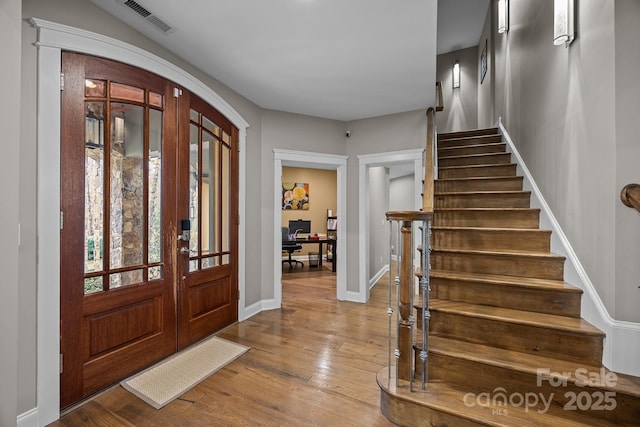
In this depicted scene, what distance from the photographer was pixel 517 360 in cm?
167

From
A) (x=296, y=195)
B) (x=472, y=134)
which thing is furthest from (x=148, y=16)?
(x=296, y=195)

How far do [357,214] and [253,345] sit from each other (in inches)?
87.6

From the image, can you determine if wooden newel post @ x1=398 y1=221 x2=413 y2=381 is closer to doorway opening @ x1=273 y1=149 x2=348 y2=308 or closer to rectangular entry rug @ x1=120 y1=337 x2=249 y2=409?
rectangular entry rug @ x1=120 y1=337 x2=249 y2=409

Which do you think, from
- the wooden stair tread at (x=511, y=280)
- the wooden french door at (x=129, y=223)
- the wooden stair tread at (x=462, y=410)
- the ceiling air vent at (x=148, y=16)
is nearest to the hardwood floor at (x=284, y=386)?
the wooden stair tread at (x=462, y=410)

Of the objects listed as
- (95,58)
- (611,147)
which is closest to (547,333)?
(611,147)

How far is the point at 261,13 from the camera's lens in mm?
2037

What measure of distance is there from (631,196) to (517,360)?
39.7 inches

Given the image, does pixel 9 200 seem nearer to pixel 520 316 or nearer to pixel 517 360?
pixel 517 360

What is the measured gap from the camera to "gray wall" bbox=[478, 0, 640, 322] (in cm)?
154

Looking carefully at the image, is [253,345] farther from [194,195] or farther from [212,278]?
[194,195]

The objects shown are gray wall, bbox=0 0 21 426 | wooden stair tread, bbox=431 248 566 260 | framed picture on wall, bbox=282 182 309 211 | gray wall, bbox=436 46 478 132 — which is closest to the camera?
gray wall, bbox=0 0 21 426

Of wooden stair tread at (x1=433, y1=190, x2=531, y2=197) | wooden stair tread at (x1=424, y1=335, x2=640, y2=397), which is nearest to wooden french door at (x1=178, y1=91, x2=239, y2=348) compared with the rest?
wooden stair tread at (x1=424, y1=335, x2=640, y2=397)

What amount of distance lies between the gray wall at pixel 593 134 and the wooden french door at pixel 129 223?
9.63 feet

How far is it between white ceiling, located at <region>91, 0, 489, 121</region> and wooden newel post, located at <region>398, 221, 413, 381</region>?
150 centimetres
